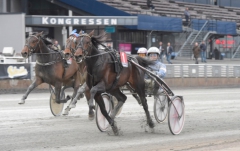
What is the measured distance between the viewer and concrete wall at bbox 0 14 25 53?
34875mm

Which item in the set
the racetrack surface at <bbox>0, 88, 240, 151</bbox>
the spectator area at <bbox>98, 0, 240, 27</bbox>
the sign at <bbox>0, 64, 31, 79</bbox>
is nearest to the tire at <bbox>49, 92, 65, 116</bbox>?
the racetrack surface at <bbox>0, 88, 240, 151</bbox>

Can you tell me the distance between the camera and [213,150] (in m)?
8.76

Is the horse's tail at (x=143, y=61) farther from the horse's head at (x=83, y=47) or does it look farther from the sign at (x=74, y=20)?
the sign at (x=74, y=20)

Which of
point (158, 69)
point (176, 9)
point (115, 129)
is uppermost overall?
point (176, 9)

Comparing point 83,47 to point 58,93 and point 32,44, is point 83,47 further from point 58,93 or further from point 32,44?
point 32,44

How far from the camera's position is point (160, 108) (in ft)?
40.0

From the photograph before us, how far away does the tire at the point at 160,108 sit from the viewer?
12.1 metres

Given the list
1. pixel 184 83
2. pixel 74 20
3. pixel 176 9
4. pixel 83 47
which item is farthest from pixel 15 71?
pixel 176 9

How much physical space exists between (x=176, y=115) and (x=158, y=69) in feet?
4.06

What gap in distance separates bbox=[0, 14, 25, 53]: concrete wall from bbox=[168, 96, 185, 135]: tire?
24.7 metres

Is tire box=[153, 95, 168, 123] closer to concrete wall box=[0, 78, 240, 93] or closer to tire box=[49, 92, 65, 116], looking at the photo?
tire box=[49, 92, 65, 116]

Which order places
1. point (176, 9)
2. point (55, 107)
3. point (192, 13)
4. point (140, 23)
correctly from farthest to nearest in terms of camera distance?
point (192, 13)
point (176, 9)
point (140, 23)
point (55, 107)

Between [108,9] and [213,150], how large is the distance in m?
31.4

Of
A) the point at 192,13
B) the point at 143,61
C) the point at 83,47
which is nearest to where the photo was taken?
the point at 83,47
